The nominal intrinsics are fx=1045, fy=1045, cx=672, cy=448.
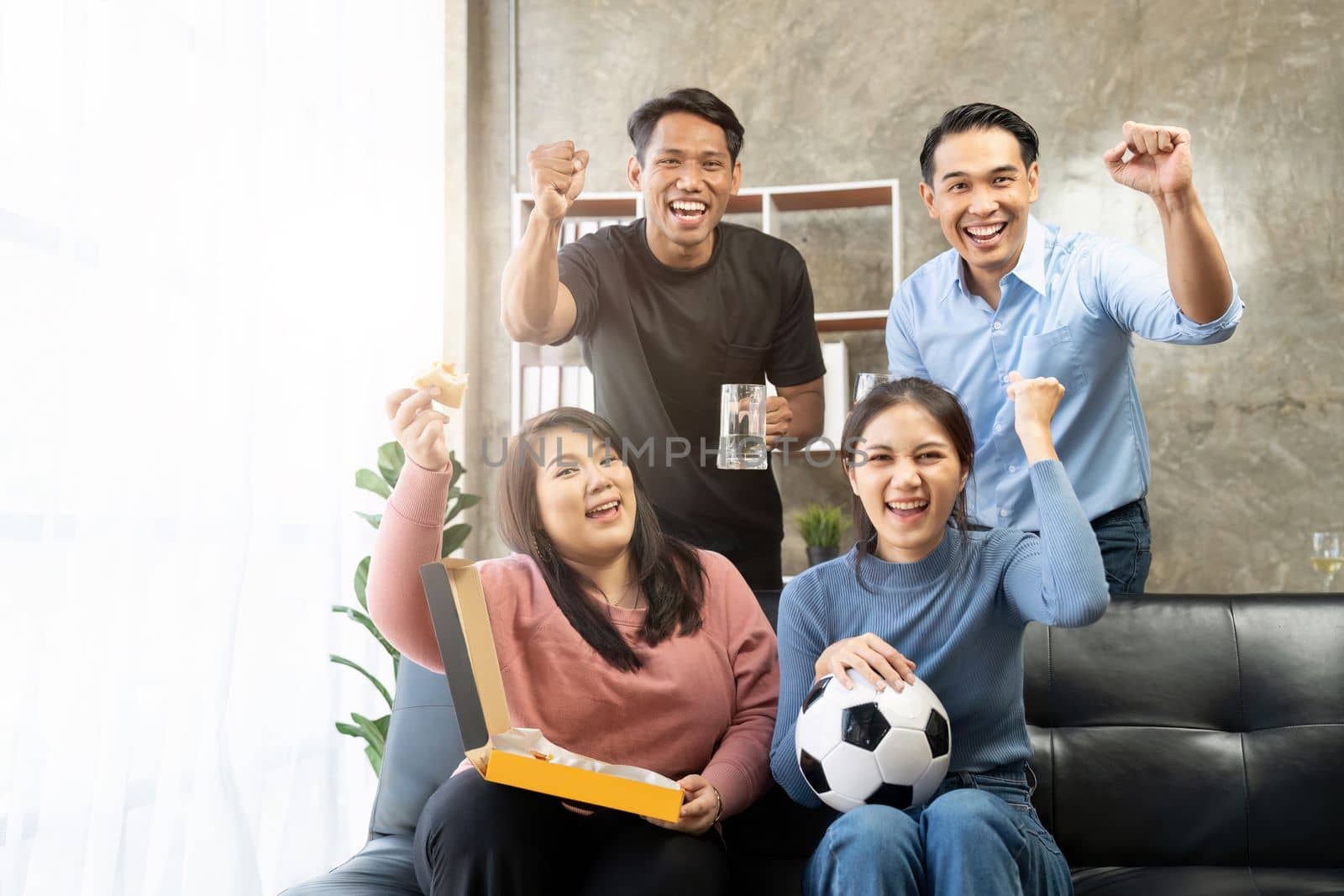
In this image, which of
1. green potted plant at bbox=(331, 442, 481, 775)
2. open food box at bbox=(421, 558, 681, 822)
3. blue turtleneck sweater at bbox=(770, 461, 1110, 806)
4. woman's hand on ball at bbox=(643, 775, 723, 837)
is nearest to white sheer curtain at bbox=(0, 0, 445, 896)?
green potted plant at bbox=(331, 442, 481, 775)

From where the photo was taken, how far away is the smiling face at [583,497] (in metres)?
1.69

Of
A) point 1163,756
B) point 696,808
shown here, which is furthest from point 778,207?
point 696,808

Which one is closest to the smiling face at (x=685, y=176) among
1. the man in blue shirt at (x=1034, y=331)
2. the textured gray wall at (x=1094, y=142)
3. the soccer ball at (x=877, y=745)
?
the man in blue shirt at (x=1034, y=331)

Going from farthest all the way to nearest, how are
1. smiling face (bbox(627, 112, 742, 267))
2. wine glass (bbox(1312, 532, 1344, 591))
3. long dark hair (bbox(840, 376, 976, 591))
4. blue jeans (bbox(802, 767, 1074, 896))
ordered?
1. wine glass (bbox(1312, 532, 1344, 591))
2. smiling face (bbox(627, 112, 742, 267))
3. long dark hair (bbox(840, 376, 976, 591))
4. blue jeans (bbox(802, 767, 1074, 896))

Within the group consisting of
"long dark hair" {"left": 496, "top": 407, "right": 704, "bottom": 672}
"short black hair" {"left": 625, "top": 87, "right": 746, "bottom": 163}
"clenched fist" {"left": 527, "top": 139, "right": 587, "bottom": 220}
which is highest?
"short black hair" {"left": 625, "top": 87, "right": 746, "bottom": 163}

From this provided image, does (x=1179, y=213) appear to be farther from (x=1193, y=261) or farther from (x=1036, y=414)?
(x=1036, y=414)

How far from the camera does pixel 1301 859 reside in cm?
171

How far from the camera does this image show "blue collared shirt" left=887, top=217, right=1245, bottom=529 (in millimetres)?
2115

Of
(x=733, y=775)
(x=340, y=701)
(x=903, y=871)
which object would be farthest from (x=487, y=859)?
(x=340, y=701)

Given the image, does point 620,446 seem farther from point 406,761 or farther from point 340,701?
point 340,701

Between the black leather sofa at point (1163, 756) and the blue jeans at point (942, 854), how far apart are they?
32cm

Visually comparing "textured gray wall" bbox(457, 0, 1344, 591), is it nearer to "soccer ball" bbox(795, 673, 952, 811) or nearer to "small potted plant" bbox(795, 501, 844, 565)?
"small potted plant" bbox(795, 501, 844, 565)

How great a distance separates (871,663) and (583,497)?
0.54 m

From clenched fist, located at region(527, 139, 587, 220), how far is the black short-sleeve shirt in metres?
0.39
